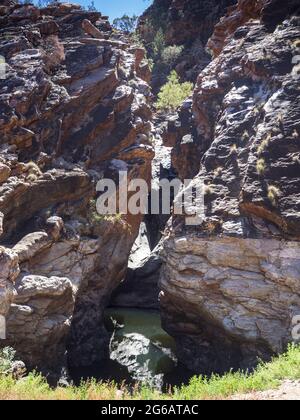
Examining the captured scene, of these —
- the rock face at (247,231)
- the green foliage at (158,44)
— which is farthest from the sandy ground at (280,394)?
the green foliage at (158,44)

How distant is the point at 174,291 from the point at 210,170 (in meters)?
6.33

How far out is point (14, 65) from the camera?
23156 millimetres

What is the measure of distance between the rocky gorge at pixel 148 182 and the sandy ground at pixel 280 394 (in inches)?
227

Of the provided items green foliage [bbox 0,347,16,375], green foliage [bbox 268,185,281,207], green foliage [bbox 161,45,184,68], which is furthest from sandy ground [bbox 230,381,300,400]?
green foliage [bbox 161,45,184,68]

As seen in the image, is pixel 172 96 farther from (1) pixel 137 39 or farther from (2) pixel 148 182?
(2) pixel 148 182

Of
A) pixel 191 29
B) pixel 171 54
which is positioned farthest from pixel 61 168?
pixel 191 29

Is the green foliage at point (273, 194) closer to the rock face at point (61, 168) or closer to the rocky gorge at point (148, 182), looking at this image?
the rocky gorge at point (148, 182)

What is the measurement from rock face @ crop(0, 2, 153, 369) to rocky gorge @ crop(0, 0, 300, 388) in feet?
0.26

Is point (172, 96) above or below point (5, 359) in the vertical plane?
above

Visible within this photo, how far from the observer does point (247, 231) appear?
16.9m

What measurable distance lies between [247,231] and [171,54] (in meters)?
42.4

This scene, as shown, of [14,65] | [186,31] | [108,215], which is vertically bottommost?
[108,215]

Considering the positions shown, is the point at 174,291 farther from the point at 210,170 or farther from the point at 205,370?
the point at 210,170
